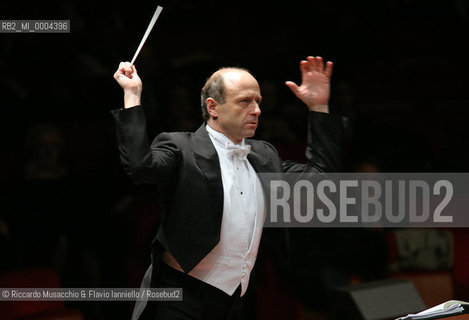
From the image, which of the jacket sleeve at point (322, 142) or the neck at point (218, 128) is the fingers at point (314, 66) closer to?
the jacket sleeve at point (322, 142)

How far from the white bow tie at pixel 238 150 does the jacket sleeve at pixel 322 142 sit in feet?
0.58

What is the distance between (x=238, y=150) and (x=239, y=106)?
0.12 meters

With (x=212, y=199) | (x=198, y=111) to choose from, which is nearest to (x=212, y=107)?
(x=212, y=199)

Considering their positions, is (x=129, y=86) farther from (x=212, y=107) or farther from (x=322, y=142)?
(x=322, y=142)

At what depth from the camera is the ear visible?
6.37 feet

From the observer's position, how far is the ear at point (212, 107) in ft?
6.37

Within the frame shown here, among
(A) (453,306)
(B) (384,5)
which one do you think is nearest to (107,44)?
(B) (384,5)

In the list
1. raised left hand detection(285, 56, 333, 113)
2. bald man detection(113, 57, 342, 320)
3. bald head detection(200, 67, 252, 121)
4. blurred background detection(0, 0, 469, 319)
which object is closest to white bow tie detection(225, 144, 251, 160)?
bald man detection(113, 57, 342, 320)

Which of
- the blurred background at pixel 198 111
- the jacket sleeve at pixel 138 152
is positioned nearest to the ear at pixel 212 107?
the jacket sleeve at pixel 138 152

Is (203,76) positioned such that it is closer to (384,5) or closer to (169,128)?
(169,128)

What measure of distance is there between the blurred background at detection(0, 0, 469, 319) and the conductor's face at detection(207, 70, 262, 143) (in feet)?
1.35

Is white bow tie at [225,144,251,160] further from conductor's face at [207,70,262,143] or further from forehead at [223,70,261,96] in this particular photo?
forehead at [223,70,261,96]

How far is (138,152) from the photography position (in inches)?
66.4

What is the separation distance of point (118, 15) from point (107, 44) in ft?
1.35
